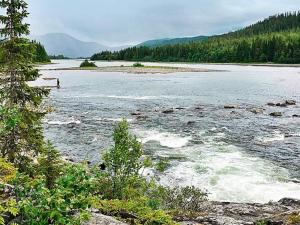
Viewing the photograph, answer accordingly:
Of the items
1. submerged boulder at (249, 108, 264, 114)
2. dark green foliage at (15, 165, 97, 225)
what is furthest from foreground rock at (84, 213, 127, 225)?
submerged boulder at (249, 108, 264, 114)

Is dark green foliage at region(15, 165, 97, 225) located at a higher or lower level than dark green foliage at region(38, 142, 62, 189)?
higher

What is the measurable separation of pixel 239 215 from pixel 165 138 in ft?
65.7

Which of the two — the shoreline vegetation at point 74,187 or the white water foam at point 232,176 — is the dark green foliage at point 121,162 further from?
the white water foam at point 232,176

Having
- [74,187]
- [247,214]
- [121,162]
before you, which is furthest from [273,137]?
[74,187]

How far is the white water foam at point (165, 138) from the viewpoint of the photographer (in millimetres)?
33466

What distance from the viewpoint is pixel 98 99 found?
63594 millimetres

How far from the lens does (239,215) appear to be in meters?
15.9

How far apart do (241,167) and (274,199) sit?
19.1 feet

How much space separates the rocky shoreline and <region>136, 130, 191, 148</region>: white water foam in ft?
48.3

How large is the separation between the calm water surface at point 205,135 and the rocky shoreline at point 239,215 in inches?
130

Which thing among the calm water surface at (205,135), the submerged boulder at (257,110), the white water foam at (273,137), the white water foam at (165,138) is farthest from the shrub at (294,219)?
the submerged boulder at (257,110)

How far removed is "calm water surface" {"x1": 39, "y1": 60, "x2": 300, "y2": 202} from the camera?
24.1m

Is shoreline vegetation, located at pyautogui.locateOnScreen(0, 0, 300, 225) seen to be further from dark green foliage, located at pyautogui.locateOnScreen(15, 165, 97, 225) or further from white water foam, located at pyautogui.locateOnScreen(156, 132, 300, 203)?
white water foam, located at pyautogui.locateOnScreen(156, 132, 300, 203)

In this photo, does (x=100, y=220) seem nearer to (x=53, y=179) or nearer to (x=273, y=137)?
(x=53, y=179)
